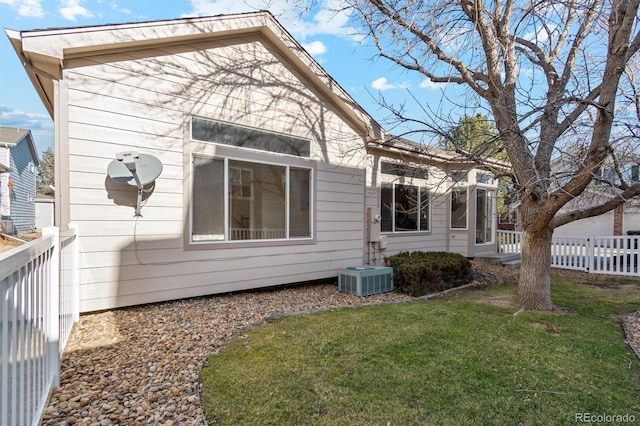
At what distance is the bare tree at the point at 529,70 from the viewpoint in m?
5.17

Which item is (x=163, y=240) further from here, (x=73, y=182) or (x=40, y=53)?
(x=40, y=53)

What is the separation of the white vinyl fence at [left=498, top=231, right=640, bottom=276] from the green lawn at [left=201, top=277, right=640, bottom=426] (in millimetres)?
5816

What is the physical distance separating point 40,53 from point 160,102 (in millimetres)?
1441

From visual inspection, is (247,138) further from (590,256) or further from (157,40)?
(590,256)

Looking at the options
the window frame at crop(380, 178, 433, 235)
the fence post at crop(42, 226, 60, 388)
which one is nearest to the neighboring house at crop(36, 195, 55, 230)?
the window frame at crop(380, 178, 433, 235)

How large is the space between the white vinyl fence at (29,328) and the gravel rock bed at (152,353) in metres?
0.28

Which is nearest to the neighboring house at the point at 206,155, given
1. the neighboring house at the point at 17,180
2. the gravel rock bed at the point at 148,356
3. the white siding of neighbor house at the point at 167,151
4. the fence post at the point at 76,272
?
the white siding of neighbor house at the point at 167,151

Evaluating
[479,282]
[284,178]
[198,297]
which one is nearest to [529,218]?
[479,282]

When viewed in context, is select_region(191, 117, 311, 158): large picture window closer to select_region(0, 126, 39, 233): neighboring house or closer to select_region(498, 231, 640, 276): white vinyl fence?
select_region(498, 231, 640, 276): white vinyl fence

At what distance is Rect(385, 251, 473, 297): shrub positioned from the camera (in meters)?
6.82

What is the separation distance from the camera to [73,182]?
4473 millimetres

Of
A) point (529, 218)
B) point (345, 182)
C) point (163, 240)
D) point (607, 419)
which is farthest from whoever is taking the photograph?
point (345, 182)

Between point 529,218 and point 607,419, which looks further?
point 529,218

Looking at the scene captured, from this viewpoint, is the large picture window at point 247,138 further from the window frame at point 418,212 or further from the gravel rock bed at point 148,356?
the window frame at point 418,212
